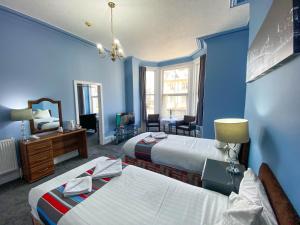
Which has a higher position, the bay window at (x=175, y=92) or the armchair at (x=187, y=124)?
the bay window at (x=175, y=92)

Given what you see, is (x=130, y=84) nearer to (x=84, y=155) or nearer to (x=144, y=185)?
(x=84, y=155)

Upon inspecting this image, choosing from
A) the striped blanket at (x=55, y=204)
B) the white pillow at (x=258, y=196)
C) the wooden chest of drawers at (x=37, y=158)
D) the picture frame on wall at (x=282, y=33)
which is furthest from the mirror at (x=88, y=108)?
the picture frame on wall at (x=282, y=33)

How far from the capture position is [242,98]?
327 cm

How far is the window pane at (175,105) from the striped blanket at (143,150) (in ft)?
10.8

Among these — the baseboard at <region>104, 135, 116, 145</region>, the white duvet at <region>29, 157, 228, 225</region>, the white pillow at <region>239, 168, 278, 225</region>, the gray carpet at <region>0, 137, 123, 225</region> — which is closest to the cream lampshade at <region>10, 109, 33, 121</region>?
the gray carpet at <region>0, 137, 123, 225</region>

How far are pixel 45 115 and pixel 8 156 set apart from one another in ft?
3.12

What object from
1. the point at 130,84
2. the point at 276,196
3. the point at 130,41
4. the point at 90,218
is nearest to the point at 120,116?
the point at 130,84

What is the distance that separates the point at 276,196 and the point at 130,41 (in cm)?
399

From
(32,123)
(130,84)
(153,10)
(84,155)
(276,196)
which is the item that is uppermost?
(153,10)

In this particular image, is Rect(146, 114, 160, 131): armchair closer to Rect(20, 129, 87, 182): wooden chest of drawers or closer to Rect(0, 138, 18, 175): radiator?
Rect(20, 129, 87, 182): wooden chest of drawers

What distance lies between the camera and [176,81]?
5.63 metres

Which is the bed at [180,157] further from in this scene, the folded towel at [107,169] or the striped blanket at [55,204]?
the striped blanket at [55,204]

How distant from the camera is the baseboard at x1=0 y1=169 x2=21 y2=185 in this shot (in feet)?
7.85

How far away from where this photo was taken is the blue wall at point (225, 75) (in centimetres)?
321
